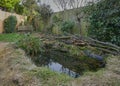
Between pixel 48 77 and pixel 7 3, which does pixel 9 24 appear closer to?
pixel 7 3

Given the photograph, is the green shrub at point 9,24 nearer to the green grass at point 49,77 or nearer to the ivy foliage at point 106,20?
the ivy foliage at point 106,20

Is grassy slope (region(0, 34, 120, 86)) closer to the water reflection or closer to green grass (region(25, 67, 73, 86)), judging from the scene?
green grass (region(25, 67, 73, 86))

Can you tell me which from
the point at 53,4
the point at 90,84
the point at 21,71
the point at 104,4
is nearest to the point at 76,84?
the point at 90,84

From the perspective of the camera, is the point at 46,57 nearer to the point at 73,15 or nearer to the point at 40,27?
the point at 73,15

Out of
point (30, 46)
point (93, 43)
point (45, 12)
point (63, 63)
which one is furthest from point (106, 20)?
point (45, 12)

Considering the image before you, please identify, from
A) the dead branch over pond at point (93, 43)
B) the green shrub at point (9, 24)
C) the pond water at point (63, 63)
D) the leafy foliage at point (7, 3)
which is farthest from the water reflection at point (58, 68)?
the leafy foliage at point (7, 3)

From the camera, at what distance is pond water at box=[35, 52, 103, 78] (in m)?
4.73

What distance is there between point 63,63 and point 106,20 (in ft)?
7.34

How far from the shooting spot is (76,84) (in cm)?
317

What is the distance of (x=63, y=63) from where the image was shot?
547cm

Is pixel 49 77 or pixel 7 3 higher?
pixel 7 3

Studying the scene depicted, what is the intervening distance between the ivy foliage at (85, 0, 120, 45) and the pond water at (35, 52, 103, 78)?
143 centimetres

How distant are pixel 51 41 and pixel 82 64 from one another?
270cm

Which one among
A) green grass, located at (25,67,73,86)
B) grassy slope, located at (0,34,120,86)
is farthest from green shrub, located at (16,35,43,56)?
green grass, located at (25,67,73,86)
